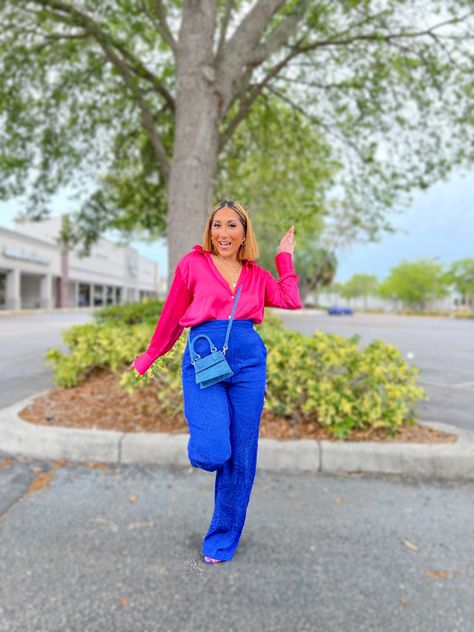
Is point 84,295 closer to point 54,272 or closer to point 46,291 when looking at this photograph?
point 54,272

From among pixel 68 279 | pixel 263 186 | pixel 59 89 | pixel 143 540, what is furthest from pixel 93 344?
pixel 68 279

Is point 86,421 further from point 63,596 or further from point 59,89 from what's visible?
point 59,89

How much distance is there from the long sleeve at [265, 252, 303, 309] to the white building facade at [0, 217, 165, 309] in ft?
88.2

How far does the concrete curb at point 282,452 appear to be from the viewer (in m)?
4.11

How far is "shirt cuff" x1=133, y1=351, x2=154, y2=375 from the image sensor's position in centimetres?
135

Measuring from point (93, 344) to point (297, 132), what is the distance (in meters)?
7.69

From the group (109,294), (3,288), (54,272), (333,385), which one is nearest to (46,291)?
(54,272)

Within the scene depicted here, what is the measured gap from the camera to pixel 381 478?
4043mm

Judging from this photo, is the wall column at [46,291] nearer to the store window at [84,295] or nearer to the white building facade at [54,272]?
the white building facade at [54,272]

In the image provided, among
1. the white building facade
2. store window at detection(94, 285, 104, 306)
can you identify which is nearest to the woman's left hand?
the white building facade

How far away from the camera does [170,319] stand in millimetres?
1386

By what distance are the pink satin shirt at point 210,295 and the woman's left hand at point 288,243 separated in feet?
0.04

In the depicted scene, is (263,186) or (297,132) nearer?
(297,132)

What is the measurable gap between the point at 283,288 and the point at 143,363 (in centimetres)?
46
